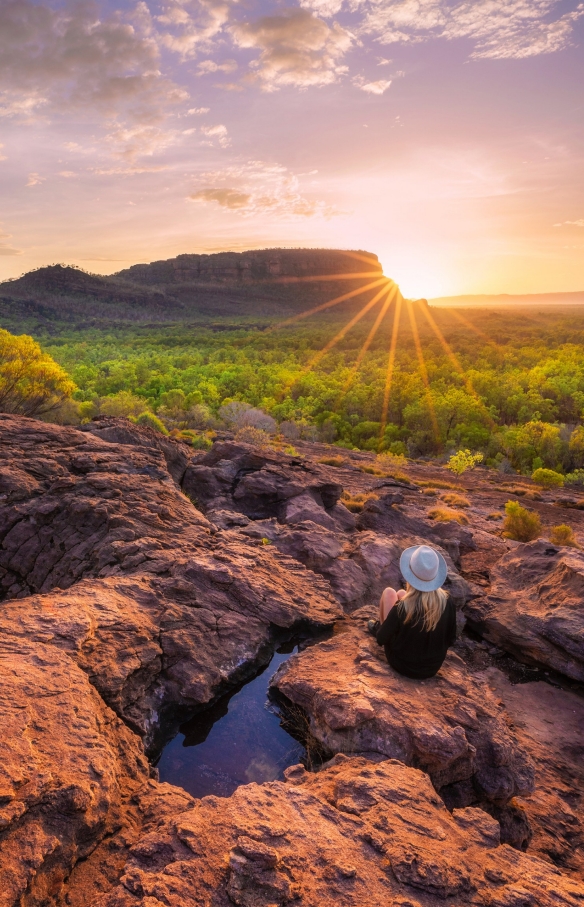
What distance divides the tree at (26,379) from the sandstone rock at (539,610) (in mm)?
19938

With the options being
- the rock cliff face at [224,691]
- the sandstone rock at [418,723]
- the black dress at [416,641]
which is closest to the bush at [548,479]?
the rock cliff face at [224,691]

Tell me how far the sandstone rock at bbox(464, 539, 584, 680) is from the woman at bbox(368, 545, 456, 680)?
315 cm

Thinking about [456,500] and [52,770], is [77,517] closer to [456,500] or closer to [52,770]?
[52,770]

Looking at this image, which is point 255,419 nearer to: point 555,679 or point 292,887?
point 555,679

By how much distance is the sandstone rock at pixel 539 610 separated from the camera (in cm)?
729

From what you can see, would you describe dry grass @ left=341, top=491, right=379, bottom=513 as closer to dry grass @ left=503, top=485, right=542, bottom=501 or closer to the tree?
dry grass @ left=503, top=485, right=542, bottom=501

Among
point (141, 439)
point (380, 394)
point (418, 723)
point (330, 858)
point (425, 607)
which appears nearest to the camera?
point (330, 858)

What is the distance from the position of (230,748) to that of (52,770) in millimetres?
2237

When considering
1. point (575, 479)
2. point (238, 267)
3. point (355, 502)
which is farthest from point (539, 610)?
point (238, 267)

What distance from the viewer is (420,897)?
9.44ft

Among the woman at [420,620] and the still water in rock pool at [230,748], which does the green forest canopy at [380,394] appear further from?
the woman at [420,620]

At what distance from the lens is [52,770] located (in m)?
3.33

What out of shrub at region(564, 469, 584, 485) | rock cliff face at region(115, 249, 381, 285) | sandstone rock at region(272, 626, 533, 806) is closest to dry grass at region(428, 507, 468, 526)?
sandstone rock at region(272, 626, 533, 806)

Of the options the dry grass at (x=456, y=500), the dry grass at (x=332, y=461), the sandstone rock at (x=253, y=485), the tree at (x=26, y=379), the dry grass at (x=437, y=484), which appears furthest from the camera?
the dry grass at (x=332, y=461)
